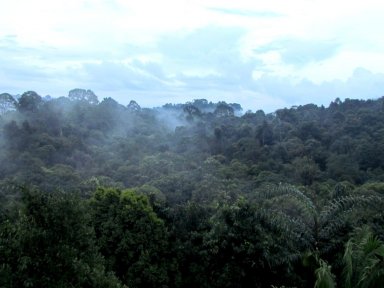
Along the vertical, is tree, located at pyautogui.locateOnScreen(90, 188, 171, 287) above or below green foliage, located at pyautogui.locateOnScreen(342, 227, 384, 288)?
below

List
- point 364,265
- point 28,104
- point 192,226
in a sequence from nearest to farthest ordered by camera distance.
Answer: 1. point 364,265
2. point 192,226
3. point 28,104

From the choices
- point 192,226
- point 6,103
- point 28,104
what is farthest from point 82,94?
point 192,226

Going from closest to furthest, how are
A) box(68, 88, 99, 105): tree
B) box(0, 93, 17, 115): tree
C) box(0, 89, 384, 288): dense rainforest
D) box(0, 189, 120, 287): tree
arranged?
box(0, 189, 120, 287): tree
box(0, 89, 384, 288): dense rainforest
box(0, 93, 17, 115): tree
box(68, 88, 99, 105): tree

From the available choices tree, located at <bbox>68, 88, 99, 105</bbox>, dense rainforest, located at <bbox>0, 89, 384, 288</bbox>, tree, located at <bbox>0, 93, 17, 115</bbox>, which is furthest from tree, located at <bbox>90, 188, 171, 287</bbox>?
tree, located at <bbox>68, 88, 99, 105</bbox>

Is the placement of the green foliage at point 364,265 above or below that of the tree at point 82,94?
below

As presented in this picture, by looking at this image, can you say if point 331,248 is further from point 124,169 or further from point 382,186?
point 124,169

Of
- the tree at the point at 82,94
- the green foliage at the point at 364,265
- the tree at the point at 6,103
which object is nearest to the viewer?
the green foliage at the point at 364,265

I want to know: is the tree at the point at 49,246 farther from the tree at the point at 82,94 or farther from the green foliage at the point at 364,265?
the tree at the point at 82,94

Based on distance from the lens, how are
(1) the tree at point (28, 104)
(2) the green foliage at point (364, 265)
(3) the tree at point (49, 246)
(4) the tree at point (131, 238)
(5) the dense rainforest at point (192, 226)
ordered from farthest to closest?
(1) the tree at point (28, 104) < (4) the tree at point (131, 238) < (2) the green foliage at point (364, 265) < (5) the dense rainforest at point (192, 226) < (3) the tree at point (49, 246)

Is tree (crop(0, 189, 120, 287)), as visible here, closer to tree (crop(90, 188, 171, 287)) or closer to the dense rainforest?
the dense rainforest

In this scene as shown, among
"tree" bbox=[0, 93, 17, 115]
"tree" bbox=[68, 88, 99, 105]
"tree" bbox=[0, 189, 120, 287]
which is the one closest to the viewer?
"tree" bbox=[0, 189, 120, 287]

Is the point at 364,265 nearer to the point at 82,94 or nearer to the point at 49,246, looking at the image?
the point at 49,246

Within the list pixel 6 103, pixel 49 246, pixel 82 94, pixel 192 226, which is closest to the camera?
pixel 49 246

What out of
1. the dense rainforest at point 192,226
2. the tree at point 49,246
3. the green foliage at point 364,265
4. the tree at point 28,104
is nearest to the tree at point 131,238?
the dense rainforest at point 192,226
